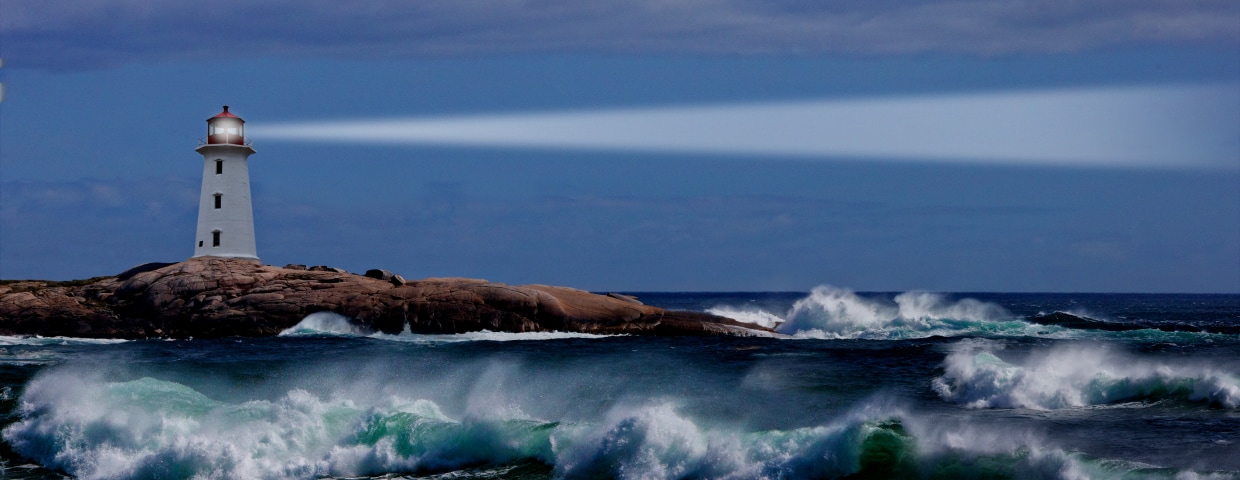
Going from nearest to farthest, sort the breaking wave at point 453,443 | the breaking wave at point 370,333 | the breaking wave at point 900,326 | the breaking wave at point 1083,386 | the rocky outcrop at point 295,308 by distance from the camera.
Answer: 1. the breaking wave at point 453,443
2. the breaking wave at point 1083,386
3. the breaking wave at point 370,333
4. the rocky outcrop at point 295,308
5. the breaking wave at point 900,326

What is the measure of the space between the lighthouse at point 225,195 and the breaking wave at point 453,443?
25.3m

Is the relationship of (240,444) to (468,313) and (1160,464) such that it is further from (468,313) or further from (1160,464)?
(468,313)

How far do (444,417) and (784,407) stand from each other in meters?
5.45

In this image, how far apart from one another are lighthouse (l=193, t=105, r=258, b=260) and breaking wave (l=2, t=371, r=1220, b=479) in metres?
25.3

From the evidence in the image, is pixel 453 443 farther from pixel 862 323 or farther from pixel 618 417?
pixel 862 323

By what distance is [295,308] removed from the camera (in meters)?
35.9

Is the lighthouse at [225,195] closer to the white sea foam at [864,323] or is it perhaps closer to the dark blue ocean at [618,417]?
the dark blue ocean at [618,417]

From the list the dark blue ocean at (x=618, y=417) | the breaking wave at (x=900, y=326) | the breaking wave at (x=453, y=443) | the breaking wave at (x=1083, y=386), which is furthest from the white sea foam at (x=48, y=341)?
the breaking wave at (x=1083, y=386)

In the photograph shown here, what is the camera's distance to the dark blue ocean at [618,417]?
12227mm

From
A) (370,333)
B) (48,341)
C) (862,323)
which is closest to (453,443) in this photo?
(370,333)

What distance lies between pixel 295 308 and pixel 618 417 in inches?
977

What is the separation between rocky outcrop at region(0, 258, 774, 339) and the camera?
3553 centimetres

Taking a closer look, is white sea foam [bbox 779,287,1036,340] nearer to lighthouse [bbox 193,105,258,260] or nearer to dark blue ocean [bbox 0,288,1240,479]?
dark blue ocean [bbox 0,288,1240,479]

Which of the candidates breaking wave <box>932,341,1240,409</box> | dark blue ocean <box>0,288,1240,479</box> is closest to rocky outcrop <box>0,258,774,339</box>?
dark blue ocean <box>0,288,1240,479</box>
